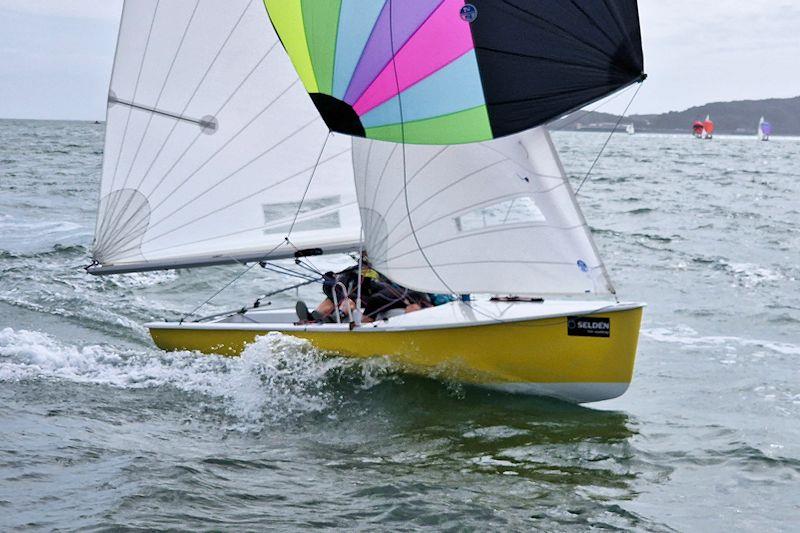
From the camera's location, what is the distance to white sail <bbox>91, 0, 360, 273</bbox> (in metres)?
8.38

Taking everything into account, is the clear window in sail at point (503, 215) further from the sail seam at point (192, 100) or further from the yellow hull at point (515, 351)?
the sail seam at point (192, 100)

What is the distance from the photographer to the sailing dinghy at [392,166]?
6.32m

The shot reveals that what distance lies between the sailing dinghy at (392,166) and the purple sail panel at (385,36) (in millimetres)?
12

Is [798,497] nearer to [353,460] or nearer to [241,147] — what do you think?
[353,460]

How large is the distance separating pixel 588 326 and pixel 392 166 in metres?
1.74

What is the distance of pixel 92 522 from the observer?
4699 millimetres

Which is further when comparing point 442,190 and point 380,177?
point 380,177

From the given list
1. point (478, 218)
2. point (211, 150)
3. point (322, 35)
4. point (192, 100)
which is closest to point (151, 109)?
point (192, 100)

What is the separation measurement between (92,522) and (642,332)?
686cm

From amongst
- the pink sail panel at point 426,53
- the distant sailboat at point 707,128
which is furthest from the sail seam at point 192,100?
the distant sailboat at point 707,128

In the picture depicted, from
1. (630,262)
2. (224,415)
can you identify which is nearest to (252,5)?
(224,415)

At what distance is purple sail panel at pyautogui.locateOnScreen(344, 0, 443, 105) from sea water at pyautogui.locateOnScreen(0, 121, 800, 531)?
2064mm

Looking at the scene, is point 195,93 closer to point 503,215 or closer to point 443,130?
point 443,130

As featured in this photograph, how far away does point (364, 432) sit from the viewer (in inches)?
269
